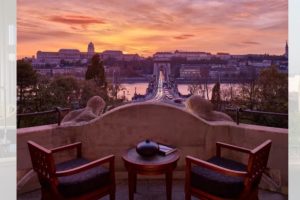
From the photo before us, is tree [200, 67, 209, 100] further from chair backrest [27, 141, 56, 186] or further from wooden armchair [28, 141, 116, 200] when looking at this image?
chair backrest [27, 141, 56, 186]

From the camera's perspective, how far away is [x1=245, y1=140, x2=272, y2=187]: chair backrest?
245 centimetres

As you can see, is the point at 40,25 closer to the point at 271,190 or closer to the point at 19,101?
the point at 19,101

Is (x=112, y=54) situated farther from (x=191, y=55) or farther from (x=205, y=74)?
(x=205, y=74)

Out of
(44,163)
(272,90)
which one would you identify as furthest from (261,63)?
(44,163)

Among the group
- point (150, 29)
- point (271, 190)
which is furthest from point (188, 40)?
point (271, 190)

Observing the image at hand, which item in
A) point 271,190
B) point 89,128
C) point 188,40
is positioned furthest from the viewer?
point 188,40

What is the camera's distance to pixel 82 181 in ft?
8.52

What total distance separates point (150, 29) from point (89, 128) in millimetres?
1438

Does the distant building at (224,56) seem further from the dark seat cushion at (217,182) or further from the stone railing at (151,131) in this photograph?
the dark seat cushion at (217,182)

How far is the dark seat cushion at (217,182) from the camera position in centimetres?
254

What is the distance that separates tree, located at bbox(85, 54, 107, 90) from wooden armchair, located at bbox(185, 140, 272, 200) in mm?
1641

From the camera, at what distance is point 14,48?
94.5 inches

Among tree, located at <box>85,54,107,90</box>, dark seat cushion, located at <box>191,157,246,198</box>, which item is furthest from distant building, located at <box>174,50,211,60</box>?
dark seat cushion, located at <box>191,157,246,198</box>

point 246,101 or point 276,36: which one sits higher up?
point 276,36
